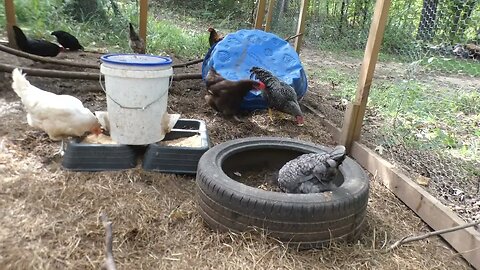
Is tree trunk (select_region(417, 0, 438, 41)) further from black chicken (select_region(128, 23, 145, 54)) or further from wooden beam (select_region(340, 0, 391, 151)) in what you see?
black chicken (select_region(128, 23, 145, 54))

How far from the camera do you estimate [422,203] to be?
252 centimetres

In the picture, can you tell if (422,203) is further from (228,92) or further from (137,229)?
(228,92)

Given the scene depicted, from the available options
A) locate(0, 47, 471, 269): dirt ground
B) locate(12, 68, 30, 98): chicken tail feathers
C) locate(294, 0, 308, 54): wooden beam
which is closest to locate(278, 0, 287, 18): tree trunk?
locate(294, 0, 308, 54): wooden beam

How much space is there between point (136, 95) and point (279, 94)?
1838 mm

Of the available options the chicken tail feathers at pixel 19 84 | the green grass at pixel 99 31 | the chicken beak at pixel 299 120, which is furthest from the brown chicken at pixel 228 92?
the green grass at pixel 99 31

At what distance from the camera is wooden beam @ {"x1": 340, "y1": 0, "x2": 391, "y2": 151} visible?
298 cm

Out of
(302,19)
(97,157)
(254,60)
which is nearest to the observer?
(97,157)

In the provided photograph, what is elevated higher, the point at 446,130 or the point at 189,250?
the point at 446,130

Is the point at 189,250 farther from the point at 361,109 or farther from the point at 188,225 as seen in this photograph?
the point at 361,109

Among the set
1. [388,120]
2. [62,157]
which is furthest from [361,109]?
[62,157]

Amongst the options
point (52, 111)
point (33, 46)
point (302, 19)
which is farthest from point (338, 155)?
point (33, 46)

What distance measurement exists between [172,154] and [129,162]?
0.31m

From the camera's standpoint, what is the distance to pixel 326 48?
732cm

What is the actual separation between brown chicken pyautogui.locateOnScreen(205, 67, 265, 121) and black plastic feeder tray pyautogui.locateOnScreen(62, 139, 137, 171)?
4.57 ft
